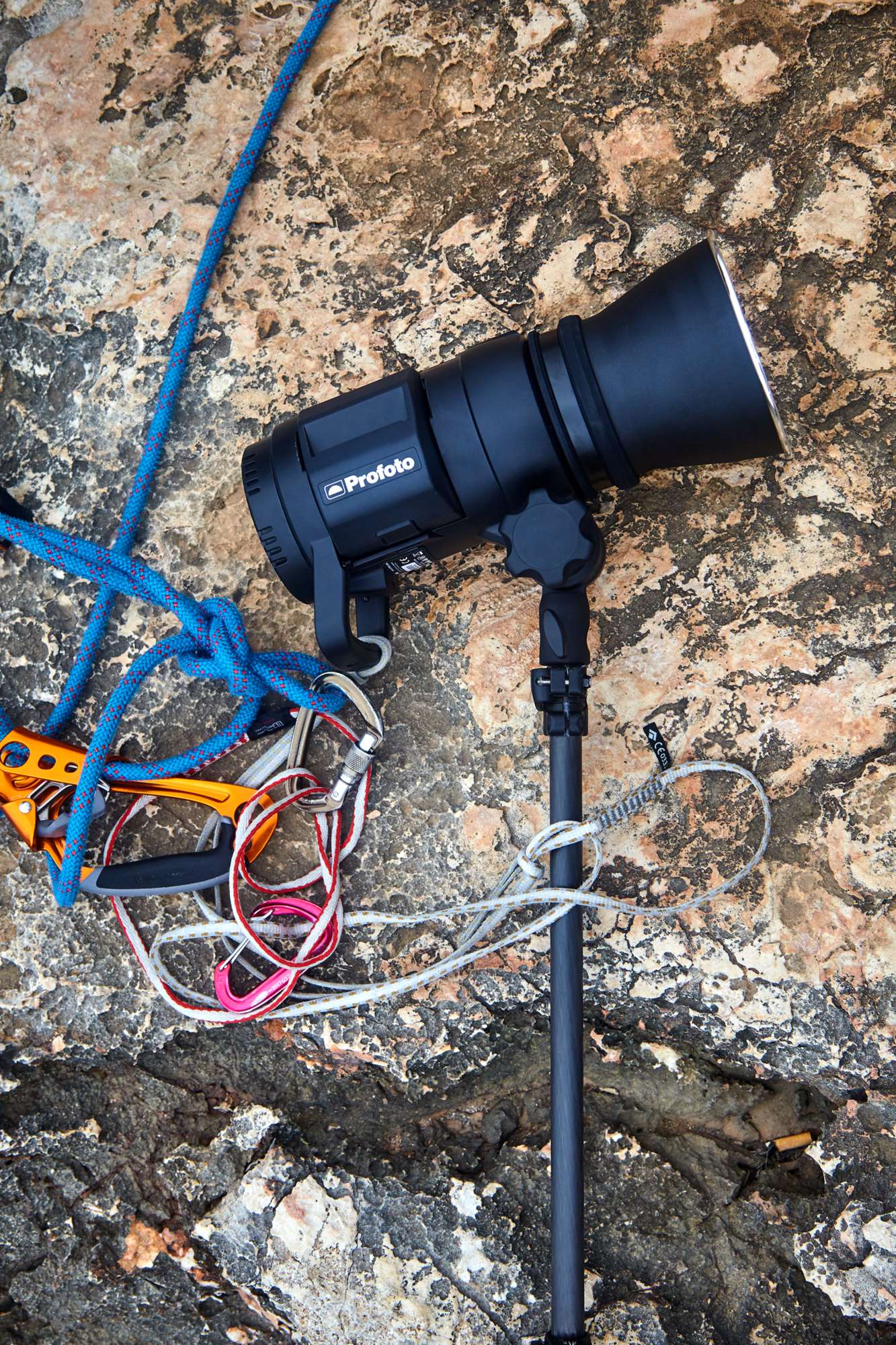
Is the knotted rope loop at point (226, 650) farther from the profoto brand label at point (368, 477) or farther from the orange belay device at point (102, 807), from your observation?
the profoto brand label at point (368, 477)

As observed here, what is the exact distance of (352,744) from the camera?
5.60 ft

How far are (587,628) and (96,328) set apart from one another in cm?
110

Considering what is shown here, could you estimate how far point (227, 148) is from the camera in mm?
1875

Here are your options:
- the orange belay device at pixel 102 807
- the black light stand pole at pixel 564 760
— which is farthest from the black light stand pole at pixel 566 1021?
the orange belay device at pixel 102 807

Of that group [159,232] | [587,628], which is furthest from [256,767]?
[159,232]

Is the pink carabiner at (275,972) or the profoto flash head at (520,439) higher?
the profoto flash head at (520,439)

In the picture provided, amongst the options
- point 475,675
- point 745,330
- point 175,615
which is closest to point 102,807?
point 175,615

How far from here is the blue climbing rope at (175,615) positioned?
5.40 ft

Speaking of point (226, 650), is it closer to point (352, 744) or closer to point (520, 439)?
point (352, 744)

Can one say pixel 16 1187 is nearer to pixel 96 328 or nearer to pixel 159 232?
pixel 96 328

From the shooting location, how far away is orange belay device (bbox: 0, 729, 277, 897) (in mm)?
1642

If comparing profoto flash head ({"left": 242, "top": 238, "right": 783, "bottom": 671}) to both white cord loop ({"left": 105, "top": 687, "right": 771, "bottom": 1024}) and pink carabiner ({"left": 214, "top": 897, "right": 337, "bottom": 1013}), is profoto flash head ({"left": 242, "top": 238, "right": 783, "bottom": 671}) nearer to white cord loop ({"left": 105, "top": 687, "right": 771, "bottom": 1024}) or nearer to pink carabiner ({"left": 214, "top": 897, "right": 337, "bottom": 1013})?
white cord loop ({"left": 105, "top": 687, "right": 771, "bottom": 1024})

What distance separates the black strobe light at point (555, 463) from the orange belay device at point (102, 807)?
14.6 inches

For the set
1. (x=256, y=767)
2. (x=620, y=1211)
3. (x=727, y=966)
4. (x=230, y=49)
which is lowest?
(x=620, y=1211)
